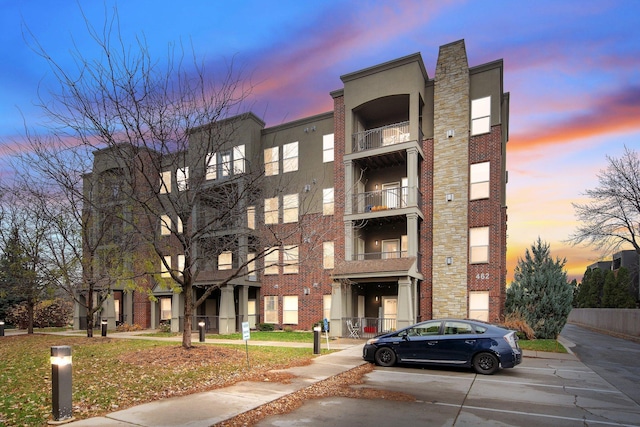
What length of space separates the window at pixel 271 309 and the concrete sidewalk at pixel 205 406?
52.8ft

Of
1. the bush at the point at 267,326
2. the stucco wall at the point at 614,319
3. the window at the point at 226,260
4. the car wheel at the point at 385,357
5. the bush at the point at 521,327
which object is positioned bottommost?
the stucco wall at the point at 614,319

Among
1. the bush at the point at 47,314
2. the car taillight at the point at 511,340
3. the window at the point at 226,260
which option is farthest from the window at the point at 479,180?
the bush at the point at 47,314

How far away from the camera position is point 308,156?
26016 millimetres

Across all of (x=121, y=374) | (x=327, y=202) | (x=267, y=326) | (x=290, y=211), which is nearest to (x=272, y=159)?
(x=290, y=211)

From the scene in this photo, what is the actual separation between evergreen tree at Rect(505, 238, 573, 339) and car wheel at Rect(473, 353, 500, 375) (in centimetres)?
972

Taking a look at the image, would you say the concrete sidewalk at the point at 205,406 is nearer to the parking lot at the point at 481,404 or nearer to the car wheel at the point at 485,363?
the parking lot at the point at 481,404

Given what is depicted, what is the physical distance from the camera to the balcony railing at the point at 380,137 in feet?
75.9

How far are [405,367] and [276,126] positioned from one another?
1889 cm

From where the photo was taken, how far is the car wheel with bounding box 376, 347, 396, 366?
1231cm

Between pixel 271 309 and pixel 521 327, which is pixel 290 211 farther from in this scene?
pixel 521 327

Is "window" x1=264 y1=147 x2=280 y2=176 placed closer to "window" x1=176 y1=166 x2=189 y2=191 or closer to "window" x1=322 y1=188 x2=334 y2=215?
"window" x1=322 y1=188 x2=334 y2=215

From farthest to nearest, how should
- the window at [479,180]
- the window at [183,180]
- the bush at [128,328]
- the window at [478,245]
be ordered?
the bush at [128,328] < the window at [479,180] < the window at [478,245] < the window at [183,180]

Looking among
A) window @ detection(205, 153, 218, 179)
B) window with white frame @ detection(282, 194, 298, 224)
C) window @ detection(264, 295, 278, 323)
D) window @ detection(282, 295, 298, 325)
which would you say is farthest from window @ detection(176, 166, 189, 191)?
window @ detection(264, 295, 278, 323)

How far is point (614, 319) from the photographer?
32.4 metres
